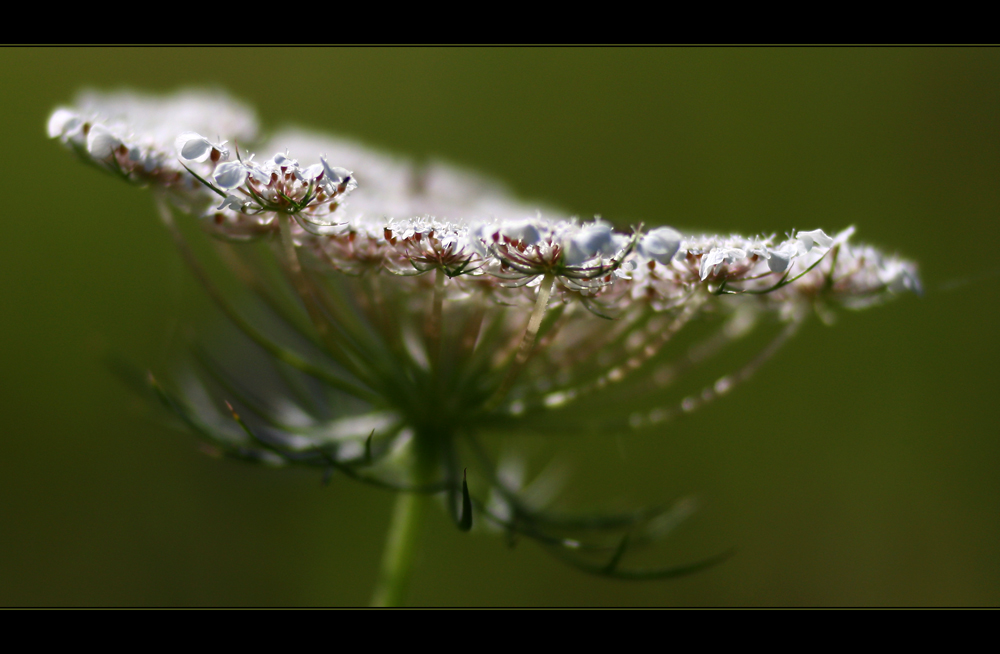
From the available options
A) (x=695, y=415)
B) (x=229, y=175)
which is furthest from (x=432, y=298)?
(x=695, y=415)

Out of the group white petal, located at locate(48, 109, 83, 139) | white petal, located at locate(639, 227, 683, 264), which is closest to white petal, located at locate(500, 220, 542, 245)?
white petal, located at locate(639, 227, 683, 264)

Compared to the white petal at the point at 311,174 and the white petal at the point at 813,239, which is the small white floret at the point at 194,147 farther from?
the white petal at the point at 813,239

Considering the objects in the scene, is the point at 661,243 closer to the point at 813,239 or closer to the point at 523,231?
the point at 523,231

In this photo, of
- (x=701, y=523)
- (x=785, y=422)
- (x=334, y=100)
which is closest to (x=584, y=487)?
(x=701, y=523)

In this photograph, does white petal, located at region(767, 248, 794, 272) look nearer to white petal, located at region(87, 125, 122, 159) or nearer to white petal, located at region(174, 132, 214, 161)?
white petal, located at region(174, 132, 214, 161)

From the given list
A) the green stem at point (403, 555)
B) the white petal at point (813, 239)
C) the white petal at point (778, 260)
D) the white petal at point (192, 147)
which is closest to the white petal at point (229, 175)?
the white petal at point (192, 147)

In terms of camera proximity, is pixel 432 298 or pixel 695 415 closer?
pixel 432 298

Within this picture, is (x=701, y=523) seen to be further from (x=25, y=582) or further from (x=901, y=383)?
(x=25, y=582)

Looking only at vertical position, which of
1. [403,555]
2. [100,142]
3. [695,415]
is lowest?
[403,555]
